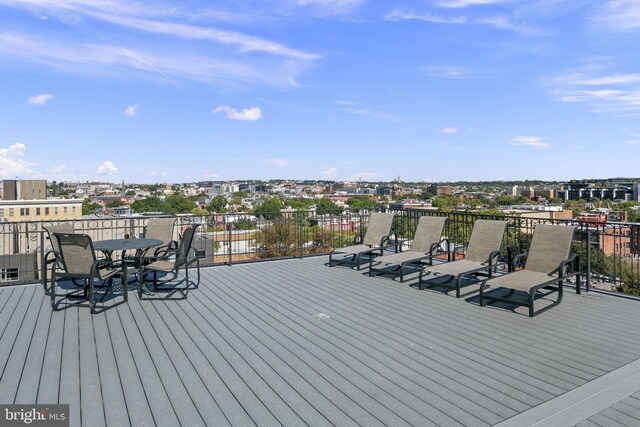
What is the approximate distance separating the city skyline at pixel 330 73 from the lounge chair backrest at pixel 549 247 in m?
6.81

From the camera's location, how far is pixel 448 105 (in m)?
26.6

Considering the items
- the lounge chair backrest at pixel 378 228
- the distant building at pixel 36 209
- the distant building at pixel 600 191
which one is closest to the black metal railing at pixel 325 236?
the lounge chair backrest at pixel 378 228

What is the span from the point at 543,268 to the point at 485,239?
3.12 feet

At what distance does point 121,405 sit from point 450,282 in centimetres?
503

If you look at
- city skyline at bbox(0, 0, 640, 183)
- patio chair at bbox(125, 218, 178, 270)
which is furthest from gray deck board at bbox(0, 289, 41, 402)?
city skyline at bbox(0, 0, 640, 183)

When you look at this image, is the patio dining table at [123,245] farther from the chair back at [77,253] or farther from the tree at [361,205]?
the tree at [361,205]

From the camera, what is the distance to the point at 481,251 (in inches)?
233

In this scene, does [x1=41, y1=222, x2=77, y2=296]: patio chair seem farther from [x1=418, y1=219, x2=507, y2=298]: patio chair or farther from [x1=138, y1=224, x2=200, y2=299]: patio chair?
[x1=418, y1=219, x2=507, y2=298]: patio chair

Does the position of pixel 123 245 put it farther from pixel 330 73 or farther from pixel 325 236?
pixel 330 73

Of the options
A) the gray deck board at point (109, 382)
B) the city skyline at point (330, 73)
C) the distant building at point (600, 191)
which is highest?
the city skyline at point (330, 73)

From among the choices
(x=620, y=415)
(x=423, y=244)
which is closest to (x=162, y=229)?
(x=423, y=244)

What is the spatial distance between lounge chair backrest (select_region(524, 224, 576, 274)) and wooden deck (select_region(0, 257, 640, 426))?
61cm

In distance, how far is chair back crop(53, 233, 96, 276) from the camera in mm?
4520

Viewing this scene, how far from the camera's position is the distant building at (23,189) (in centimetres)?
5141
